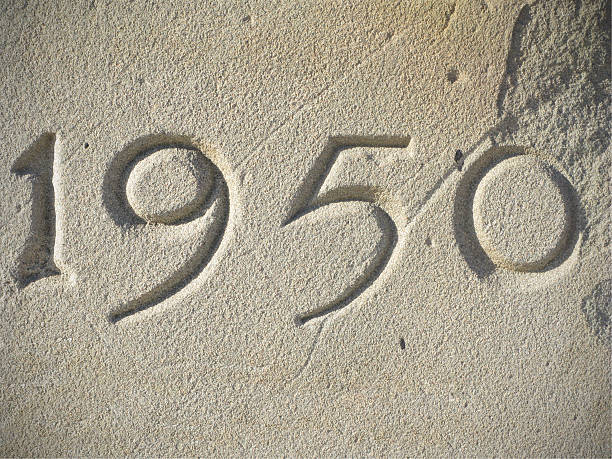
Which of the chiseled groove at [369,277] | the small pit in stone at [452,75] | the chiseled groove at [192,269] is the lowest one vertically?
the chiseled groove at [369,277]

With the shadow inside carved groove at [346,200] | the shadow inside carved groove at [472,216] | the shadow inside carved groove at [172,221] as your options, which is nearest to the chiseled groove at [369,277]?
the shadow inside carved groove at [346,200]

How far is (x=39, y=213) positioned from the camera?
114 centimetres

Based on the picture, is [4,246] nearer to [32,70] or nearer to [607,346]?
[32,70]

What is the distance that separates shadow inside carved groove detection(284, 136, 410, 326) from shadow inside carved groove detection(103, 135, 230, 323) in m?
0.15

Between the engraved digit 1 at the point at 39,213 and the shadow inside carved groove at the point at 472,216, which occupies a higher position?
the engraved digit 1 at the point at 39,213

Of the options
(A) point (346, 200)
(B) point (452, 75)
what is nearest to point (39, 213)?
(A) point (346, 200)

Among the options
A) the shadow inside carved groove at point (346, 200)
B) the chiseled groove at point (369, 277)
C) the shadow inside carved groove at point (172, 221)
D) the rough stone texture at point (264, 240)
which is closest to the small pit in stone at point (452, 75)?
the rough stone texture at point (264, 240)

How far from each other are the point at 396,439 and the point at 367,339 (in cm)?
22

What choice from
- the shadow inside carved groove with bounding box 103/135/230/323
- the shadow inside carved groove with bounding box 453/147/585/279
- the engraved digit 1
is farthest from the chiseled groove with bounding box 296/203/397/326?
the engraved digit 1

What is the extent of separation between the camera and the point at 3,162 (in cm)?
113

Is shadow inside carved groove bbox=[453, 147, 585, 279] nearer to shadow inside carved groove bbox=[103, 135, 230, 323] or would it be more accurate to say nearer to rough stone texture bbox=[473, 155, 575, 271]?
rough stone texture bbox=[473, 155, 575, 271]

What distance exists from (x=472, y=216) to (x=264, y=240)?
445 mm

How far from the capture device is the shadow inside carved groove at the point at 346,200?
1137mm

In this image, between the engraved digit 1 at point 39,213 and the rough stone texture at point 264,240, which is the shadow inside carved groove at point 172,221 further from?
the engraved digit 1 at point 39,213
